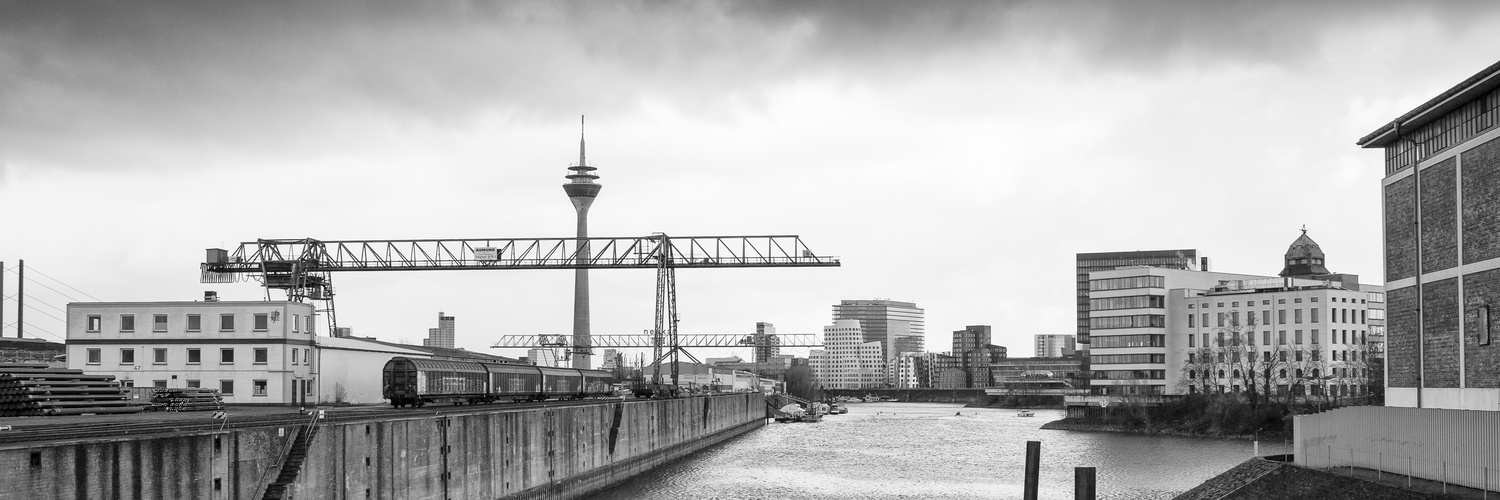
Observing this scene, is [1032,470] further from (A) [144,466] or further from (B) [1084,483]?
(A) [144,466]

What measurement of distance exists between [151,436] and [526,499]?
2425 cm

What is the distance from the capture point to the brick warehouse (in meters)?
43.7

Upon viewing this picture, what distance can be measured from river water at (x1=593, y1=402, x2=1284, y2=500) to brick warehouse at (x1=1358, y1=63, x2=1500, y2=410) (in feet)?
46.7

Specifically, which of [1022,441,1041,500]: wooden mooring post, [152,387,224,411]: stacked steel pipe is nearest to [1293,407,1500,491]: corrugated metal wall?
[1022,441,1041,500]: wooden mooring post

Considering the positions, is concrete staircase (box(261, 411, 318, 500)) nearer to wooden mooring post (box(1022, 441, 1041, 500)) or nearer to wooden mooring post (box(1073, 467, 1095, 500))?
wooden mooring post (box(1022, 441, 1041, 500))

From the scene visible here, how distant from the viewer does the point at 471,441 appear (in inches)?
1850

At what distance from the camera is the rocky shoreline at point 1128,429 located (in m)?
99.2

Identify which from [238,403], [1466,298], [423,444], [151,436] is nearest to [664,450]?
[238,403]

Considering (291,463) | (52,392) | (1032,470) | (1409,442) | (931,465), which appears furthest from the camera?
(931,465)

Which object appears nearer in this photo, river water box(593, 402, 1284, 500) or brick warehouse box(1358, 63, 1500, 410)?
brick warehouse box(1358, 63, 1500, 410)

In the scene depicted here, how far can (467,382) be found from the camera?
72.7 metres

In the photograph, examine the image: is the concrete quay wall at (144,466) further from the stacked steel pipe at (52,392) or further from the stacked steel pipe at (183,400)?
the stacked steel pipe at (183,400)

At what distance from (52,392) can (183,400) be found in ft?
38.9

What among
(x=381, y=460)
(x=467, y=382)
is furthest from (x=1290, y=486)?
(x=467, y=382)
